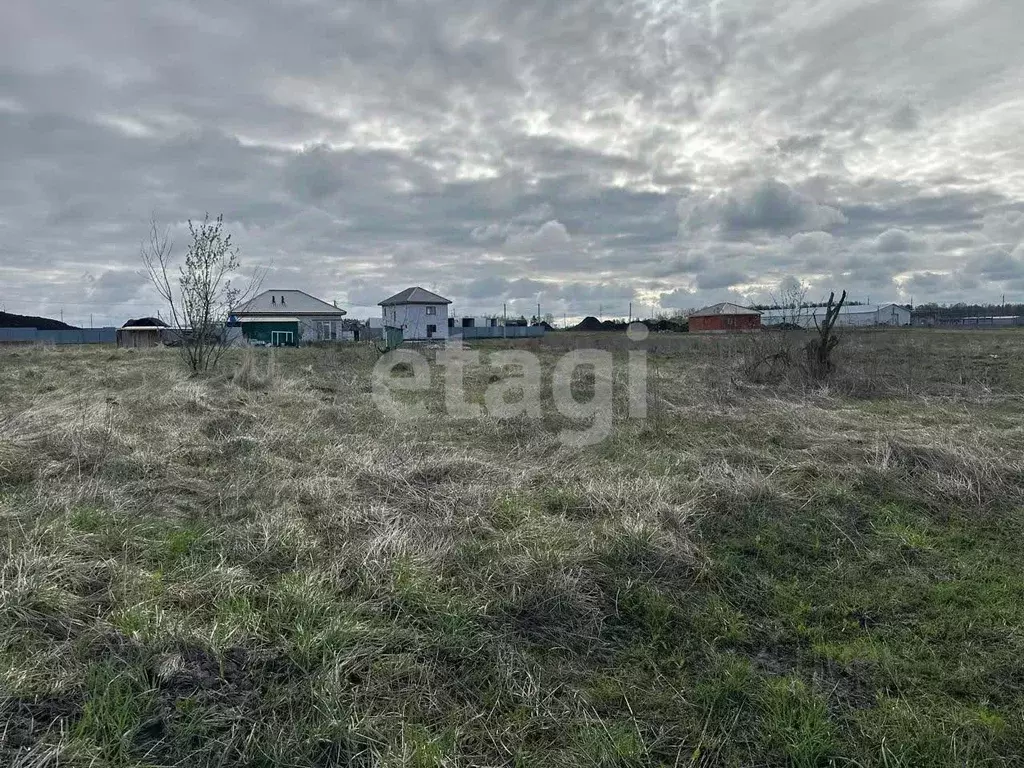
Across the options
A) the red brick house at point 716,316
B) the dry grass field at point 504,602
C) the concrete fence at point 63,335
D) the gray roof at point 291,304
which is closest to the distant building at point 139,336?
the concrete fence at point 63,335

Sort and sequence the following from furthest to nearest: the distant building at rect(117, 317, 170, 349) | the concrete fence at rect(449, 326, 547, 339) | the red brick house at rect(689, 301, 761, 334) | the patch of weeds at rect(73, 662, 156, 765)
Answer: the red brick house at rect(689, 301, 761, 334)
the concrete fence at rect(449, 326, 547, 339)
the distant building at rect(117, 317, 170, 349)
the patch of weeds at rect(73, 662, 156, 765)

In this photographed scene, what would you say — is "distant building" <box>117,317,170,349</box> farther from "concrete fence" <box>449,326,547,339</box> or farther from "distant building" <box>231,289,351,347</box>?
"concrete fence" <box>449,326,547,339</box>

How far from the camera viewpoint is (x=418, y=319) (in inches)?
1759

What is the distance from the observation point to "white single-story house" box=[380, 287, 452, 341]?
146 feet

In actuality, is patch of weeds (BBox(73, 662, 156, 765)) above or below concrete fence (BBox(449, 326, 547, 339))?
below

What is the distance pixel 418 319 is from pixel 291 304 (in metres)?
11.2

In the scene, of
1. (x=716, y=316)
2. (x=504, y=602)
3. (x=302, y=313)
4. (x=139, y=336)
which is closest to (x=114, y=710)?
(x=504, y=602)

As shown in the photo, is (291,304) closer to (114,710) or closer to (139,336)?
(139,336)

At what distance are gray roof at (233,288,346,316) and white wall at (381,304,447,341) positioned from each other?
642 centimetres

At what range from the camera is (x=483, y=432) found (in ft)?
23.7

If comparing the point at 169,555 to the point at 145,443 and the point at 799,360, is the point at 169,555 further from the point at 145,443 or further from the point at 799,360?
the point at 799,360

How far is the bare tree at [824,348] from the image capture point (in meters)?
11.4

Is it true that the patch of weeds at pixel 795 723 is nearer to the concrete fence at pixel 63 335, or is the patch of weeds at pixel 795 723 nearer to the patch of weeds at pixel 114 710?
the patch of weeds at pixel 114 710

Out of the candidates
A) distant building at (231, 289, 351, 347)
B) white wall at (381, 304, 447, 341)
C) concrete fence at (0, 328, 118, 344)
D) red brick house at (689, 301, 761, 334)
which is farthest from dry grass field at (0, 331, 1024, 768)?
red brick house at (689, 301, 761, 334)
